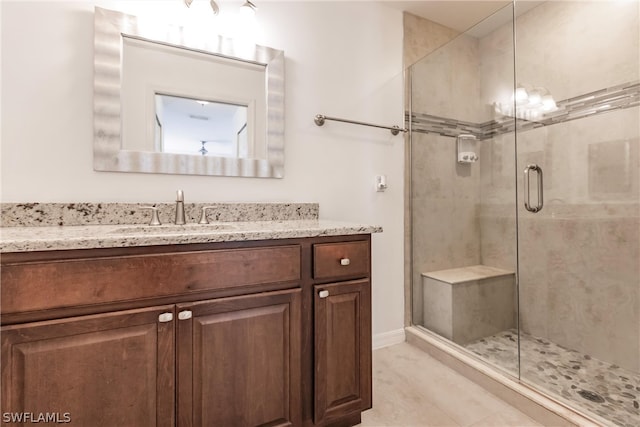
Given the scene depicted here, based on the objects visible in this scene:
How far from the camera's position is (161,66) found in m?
1.42

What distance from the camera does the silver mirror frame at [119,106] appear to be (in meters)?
1.31

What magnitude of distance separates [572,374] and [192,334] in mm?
1957

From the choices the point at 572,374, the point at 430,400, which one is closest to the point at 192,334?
the point at 430,400

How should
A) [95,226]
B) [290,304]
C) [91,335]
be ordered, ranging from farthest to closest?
[95,226] → [290,304] → [91,335]

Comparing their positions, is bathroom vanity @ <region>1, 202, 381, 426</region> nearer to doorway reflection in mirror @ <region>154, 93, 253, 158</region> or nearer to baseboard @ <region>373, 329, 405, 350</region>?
doorway reflection in mirror @ <region>154, 93, 253, 158</region>

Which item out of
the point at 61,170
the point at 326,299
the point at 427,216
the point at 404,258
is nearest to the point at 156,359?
the point at 326,299

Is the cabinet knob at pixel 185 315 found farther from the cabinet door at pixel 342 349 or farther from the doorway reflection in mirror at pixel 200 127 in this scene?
the doorway reflection in mirror at pixel 200 127

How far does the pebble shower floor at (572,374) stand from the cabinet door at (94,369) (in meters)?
1.67

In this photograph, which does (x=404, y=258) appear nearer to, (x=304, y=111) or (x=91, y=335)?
(x=304, y=111)

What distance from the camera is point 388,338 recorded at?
205cm

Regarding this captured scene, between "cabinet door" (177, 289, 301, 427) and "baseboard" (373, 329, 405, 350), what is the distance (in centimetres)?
101

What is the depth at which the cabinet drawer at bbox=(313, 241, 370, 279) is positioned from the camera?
3.78 ft

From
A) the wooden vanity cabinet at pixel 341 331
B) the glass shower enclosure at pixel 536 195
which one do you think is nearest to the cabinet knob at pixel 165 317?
the wooden vanity cabinet at pixel 341 331

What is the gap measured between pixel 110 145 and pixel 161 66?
45 centimetres
